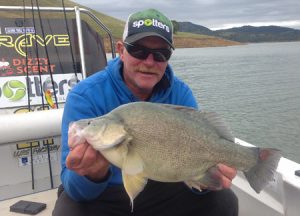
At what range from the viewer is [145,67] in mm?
2852

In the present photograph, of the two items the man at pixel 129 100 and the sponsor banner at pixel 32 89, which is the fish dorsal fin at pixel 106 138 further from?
the sponsor banner at pixel 32 89

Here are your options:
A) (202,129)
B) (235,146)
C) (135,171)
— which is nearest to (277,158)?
(235,146)

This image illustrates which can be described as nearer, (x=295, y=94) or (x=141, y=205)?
(x=141, y=205)

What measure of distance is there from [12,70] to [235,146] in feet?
10.5

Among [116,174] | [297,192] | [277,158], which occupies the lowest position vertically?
[297,192]

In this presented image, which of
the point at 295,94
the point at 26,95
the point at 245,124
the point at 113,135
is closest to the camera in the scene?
the point at 113,135

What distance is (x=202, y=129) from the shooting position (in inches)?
95.1

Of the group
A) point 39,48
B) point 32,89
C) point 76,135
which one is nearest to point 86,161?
point 76,135

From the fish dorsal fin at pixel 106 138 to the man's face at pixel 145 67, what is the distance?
0.84 metres

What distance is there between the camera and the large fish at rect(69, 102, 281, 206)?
2.13m

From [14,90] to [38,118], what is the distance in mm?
821

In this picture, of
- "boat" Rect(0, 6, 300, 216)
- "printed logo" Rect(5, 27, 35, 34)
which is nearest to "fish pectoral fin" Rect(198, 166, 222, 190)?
"boat" Rect(0, 6, 300, 216)

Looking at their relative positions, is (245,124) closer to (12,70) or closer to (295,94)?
(295,94)

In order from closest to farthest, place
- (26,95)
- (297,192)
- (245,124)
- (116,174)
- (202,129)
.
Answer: (202,129) < (116,174) < (297,192) < (26,95) < (245,124)
